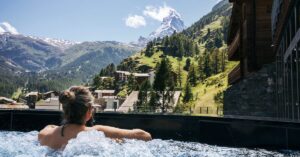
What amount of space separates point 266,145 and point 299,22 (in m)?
4.87

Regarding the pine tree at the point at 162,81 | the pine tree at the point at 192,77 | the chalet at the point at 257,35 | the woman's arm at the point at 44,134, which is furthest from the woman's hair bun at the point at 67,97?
the pine tree at the point at 192,77

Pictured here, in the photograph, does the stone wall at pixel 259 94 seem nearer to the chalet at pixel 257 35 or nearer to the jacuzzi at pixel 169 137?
the chalet at pixel 257 35

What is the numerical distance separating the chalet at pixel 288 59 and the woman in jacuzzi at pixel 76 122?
10.0 metres

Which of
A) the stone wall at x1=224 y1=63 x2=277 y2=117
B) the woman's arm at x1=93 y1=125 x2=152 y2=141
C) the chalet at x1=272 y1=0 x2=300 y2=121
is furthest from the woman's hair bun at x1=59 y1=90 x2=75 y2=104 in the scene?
the stone wall at x1=224 y1=63 x2=277 y2=117

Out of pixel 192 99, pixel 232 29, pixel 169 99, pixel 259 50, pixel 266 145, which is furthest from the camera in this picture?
pixel 192 99

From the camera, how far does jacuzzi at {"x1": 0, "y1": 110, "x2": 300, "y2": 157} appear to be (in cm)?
577

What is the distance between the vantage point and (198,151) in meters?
11.5

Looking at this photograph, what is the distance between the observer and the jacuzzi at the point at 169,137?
5773mm

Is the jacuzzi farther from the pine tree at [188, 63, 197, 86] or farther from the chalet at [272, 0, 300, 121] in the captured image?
the pine tree at [188, 63, 197, 86]

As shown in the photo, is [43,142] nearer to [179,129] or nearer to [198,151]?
[198,151]

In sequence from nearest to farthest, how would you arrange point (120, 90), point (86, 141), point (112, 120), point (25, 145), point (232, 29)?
point (86, 141) < point (25, 145) < point (112, 120) < point (232, 29) < point (120, 90)

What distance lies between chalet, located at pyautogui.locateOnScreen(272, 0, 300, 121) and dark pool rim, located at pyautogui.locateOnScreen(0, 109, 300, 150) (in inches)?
143

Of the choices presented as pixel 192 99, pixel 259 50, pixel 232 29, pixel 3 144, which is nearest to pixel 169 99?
pixel 192 99

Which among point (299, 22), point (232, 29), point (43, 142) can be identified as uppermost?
point (232, 29)
